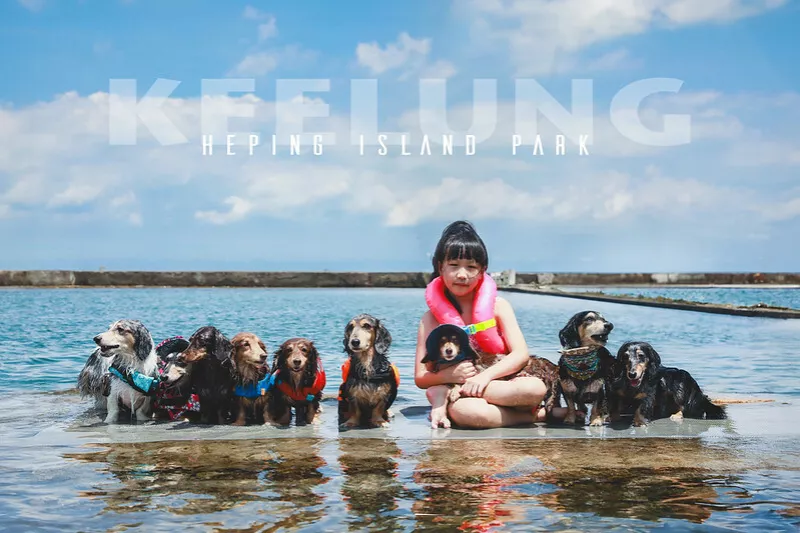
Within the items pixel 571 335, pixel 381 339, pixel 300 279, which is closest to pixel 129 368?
pixel 381 339

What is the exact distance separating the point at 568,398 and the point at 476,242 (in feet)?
4.02

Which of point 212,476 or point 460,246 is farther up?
point 460,246

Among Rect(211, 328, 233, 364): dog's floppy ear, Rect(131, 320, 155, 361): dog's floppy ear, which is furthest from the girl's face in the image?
Rect(131, 320, 155, 361): dog's floppy ear

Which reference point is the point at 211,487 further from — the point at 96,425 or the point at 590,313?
the point at 590,313

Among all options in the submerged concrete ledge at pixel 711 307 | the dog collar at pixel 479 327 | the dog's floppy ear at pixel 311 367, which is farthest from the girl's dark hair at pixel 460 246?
the submerged concrete ledge at pixel 711 307

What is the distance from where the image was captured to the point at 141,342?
5680 millimetres

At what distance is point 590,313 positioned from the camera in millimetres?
5648

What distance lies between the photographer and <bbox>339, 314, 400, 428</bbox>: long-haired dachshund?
5.34 metres

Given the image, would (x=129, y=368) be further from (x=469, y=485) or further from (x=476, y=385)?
(x=469, y=485)

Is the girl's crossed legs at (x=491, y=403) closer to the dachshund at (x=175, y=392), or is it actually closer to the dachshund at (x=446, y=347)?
the dachshund at (x=446, y=347)

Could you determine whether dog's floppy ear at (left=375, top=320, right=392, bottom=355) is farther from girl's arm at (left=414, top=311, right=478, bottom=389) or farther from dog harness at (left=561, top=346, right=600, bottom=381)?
dog harness at (left=561, top=346, right=600, bottom=381)

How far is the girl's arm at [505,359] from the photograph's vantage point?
17.8 ft

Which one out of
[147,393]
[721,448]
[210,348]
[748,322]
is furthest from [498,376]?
[748,322]

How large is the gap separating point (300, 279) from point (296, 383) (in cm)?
3345
